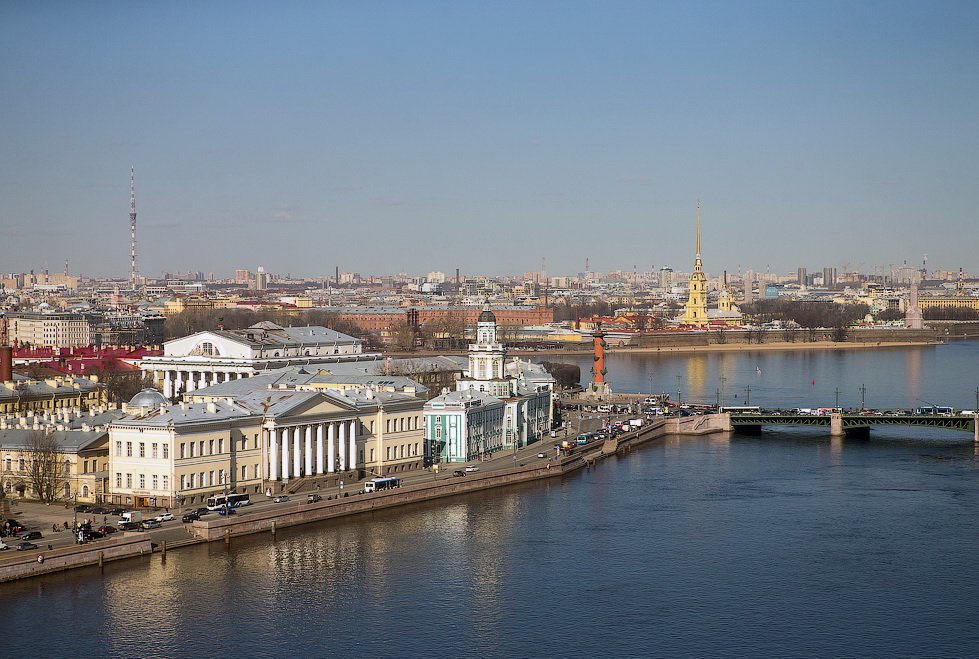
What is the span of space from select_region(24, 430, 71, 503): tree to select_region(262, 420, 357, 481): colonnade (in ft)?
9.18

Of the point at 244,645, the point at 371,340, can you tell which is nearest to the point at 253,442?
the point at 244,645

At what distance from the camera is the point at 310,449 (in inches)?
810

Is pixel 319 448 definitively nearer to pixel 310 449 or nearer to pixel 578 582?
pixel 310 449

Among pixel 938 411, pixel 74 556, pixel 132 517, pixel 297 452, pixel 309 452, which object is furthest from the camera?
pixel 938 411

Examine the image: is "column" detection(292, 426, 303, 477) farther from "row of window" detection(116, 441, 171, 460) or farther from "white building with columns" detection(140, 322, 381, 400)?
"white building with columns" detection(140, 322, 381, 400)

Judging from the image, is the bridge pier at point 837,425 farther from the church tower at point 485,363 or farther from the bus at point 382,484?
the bus at point 382,484

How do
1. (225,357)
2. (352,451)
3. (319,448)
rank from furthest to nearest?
(225,357), (352,451), (319,448)

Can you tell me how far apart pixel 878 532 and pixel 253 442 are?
28.5 ft

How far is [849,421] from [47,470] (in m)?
17.8

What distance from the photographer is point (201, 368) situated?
33375 millimetres

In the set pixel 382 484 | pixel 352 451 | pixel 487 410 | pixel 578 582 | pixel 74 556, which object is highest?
pixel 487 410

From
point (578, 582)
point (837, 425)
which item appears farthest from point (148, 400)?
point (837, 425)

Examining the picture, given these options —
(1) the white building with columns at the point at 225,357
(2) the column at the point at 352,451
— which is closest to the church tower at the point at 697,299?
(1) the white building with columns at the point at 225,357

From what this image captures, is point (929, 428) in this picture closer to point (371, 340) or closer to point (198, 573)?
point (198, 573)
